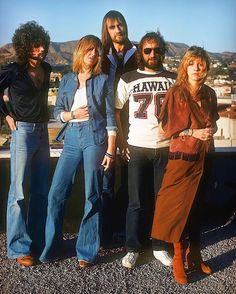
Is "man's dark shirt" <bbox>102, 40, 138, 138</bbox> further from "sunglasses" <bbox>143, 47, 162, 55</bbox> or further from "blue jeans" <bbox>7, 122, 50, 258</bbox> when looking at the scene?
"blue jeans" <bbox>7, 122, 50, 258</bbox>

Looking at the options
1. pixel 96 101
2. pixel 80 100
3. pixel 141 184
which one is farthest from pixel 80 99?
pixel 141 184

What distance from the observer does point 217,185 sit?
405 centimetres

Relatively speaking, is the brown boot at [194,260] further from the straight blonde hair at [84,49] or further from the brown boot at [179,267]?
the straight blonde hair at [84,49]

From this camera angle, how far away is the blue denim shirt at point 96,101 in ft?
9.68

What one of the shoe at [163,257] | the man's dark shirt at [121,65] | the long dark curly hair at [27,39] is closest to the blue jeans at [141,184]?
the shoe at [163,257]

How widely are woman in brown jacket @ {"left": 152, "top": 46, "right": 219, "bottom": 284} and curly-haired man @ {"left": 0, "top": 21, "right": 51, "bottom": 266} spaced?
0.88 metres

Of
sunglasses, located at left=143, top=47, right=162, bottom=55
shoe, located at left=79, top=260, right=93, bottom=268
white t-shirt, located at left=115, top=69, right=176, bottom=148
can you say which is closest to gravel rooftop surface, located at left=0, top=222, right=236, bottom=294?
shoe, located at left=79, top=260, right=93, bottom=268

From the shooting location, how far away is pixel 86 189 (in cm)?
302

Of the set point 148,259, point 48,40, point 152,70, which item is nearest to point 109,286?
point 148,259

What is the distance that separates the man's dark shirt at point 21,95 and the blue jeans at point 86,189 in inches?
10.5

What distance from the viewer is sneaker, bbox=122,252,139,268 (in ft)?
10.3

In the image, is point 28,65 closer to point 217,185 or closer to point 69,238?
point 69,238

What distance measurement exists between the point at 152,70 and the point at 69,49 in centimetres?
61

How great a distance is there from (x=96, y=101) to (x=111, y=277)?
48.5 inches
